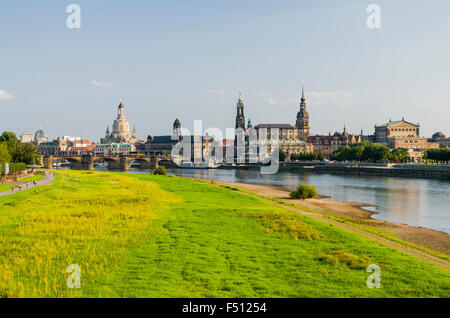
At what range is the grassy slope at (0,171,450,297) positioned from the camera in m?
13.9

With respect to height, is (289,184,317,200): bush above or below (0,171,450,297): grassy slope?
below

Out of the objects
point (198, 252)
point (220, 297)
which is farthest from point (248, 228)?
point (220, 297)

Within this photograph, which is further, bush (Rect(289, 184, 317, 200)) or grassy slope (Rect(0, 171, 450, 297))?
bush (Rect(289, 184, 317, 200))

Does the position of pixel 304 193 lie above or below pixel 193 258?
below

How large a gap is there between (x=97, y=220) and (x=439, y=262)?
1909cm

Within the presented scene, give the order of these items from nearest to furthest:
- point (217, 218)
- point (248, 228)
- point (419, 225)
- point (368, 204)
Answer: point (248, 228)
point (217, 218)
point (419, 225)
point (368, 204)

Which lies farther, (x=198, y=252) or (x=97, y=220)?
(x=97, y=220)

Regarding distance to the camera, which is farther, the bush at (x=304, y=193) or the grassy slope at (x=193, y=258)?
the bush at (x=304, y=193)

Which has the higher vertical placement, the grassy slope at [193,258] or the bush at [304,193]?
the grassy slope at [193,258]

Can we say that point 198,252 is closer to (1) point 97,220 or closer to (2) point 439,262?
(1) point 97,220

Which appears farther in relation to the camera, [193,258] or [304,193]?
[304,193]

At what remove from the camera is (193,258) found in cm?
1734

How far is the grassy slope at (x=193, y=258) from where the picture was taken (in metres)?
13.9
